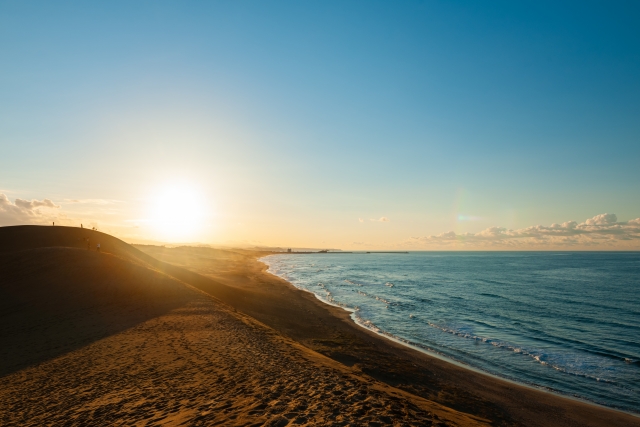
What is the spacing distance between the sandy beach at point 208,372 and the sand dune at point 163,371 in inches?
2.3

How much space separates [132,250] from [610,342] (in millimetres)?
60703

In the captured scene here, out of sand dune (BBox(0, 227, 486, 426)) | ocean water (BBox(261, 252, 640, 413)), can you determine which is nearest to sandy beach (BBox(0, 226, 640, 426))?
sand dune (BBox(0, 227, 486, 426))

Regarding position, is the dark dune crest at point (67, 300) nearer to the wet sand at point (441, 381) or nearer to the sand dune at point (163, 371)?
the sand dune at point (163, 371)

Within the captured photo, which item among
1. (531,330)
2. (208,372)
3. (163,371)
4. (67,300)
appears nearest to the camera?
(208,372)

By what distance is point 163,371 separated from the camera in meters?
13.5

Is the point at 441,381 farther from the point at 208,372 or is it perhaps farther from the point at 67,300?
the point at 67,300

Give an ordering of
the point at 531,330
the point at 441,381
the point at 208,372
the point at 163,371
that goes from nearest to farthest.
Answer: the point at 208,372, the point at 163,371, the point at 441,381, the point at 531,330

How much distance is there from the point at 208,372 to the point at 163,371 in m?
1.85

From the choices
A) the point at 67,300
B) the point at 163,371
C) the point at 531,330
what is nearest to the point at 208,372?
the point at 163,371

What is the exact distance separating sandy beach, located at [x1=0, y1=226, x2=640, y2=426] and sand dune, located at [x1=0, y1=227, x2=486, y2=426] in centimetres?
6

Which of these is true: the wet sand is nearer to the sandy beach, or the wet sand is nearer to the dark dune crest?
the sandy beach

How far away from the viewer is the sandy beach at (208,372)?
10258 mm

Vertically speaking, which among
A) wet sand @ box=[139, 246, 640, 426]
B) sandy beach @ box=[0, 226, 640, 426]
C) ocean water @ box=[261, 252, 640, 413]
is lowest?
ocean water @ box=[261, 252, 640, 413]

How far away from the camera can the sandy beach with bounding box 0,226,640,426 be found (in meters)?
10.3
